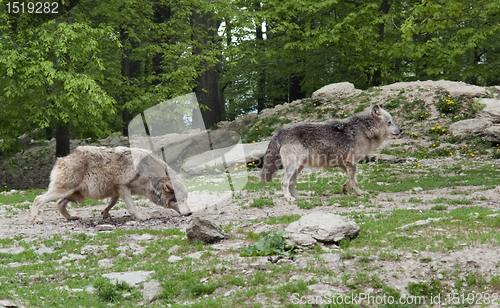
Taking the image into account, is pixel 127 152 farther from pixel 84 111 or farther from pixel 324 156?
pixel 84 111

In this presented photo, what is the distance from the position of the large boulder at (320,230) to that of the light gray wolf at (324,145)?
391cm

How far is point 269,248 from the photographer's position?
308 inches

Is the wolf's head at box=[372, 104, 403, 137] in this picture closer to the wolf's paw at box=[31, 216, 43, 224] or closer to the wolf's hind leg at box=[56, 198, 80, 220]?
the wolf's hind leg at box=[56, 198, 80, 220]

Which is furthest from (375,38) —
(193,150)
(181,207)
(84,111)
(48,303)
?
(48,303)

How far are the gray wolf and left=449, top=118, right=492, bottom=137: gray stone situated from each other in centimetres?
1332

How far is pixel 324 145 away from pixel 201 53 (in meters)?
11.3

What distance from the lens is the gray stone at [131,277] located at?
23.0ft

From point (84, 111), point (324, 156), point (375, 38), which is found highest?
point (375, 38)

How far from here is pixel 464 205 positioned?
11.4 metres

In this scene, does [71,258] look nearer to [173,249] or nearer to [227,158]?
[173,249]

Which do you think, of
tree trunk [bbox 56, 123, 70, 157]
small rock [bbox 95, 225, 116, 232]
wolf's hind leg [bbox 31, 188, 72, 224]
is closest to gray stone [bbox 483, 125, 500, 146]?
small rock [bbox 95, 225, 116, 232]

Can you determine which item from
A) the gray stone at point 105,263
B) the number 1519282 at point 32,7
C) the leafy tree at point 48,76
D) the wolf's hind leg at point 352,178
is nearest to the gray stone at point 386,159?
the wolf's hind leg at point 352,178

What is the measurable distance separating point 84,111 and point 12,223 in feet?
25.5

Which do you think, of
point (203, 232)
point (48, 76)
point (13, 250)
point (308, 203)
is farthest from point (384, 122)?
point (48, 76)
